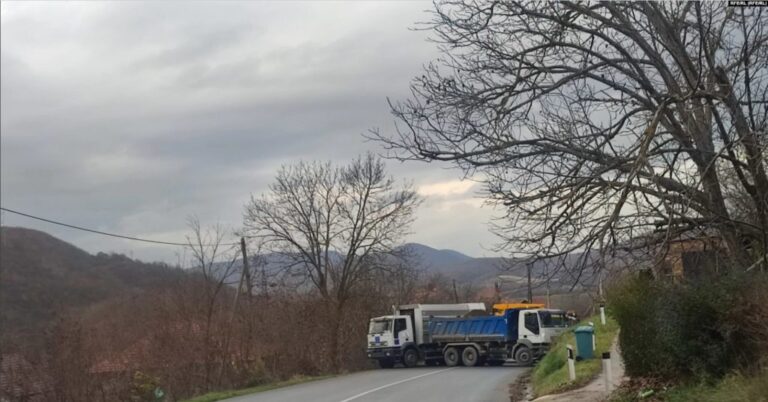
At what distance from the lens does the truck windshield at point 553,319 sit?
3928 centimetres

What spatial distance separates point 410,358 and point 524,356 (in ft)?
20.7

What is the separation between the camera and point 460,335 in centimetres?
4134

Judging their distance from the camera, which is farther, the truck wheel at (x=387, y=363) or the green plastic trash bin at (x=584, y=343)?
the truck wheel at (x=387, y=363)

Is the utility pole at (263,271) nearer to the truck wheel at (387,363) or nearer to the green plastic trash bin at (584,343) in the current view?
the truck wheel at (387,363)

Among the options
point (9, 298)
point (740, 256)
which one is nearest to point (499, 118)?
point (740, 256)

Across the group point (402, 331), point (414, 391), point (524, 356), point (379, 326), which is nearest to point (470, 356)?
point (524, 356)

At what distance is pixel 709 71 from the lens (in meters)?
13.2

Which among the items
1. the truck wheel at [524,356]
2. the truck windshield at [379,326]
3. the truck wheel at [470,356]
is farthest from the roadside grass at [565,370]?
the truck windshield at [379,326]

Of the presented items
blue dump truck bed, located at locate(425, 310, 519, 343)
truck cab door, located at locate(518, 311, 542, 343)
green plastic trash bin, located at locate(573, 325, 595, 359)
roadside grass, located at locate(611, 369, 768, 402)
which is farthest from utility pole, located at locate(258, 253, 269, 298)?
roadside grass, located at locate(611, 369, 768, 402)

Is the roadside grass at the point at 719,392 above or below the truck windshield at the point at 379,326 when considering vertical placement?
below

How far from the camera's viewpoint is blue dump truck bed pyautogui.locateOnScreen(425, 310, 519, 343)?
3997cm

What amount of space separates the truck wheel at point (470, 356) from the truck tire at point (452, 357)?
0.25 metres

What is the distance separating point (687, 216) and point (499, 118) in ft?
10.8

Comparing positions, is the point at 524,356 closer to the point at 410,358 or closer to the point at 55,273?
the point at 410,358
